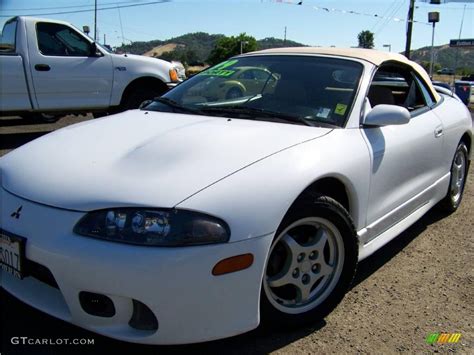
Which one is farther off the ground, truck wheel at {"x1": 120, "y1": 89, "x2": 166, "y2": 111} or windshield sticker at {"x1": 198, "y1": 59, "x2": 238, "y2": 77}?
windshield sticker at {"x1": 198, "y1": 59, "x2": 238, "y2": 77}

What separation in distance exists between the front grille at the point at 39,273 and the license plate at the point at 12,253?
25mm

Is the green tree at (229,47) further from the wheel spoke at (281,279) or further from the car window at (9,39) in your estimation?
the wheel spoke at (281,279)

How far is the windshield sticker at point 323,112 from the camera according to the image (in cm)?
287

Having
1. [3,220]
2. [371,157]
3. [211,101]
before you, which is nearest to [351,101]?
[371,157]

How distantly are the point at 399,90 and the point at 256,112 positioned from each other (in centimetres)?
171

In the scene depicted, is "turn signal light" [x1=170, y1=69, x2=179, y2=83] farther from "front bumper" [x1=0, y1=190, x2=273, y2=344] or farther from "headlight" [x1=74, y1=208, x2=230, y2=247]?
"headlight" [x1=74, y1=208, x2=230, y2=247]

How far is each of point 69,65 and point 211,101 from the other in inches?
188

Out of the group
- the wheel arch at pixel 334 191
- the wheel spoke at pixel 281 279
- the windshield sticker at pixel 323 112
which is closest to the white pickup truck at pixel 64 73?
the windshield sticker at pixel 323 112

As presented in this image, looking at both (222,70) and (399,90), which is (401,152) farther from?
(222,70)

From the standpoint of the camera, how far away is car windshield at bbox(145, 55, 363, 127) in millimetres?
2922

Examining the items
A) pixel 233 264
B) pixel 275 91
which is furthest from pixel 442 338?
pixel 275 91

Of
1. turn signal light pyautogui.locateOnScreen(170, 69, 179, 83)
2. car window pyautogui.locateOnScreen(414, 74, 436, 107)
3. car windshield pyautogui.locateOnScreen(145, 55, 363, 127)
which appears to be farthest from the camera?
turn signal light pyautogui.locateOnScreen(170, 69, 179, 83)

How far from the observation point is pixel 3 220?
2164mm

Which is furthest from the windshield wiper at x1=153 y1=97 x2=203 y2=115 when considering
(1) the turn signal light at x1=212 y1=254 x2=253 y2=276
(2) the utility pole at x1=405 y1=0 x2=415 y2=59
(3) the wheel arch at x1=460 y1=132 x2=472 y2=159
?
(2) the utility pole at x1=405 y1=0 x2=415 y2=59
